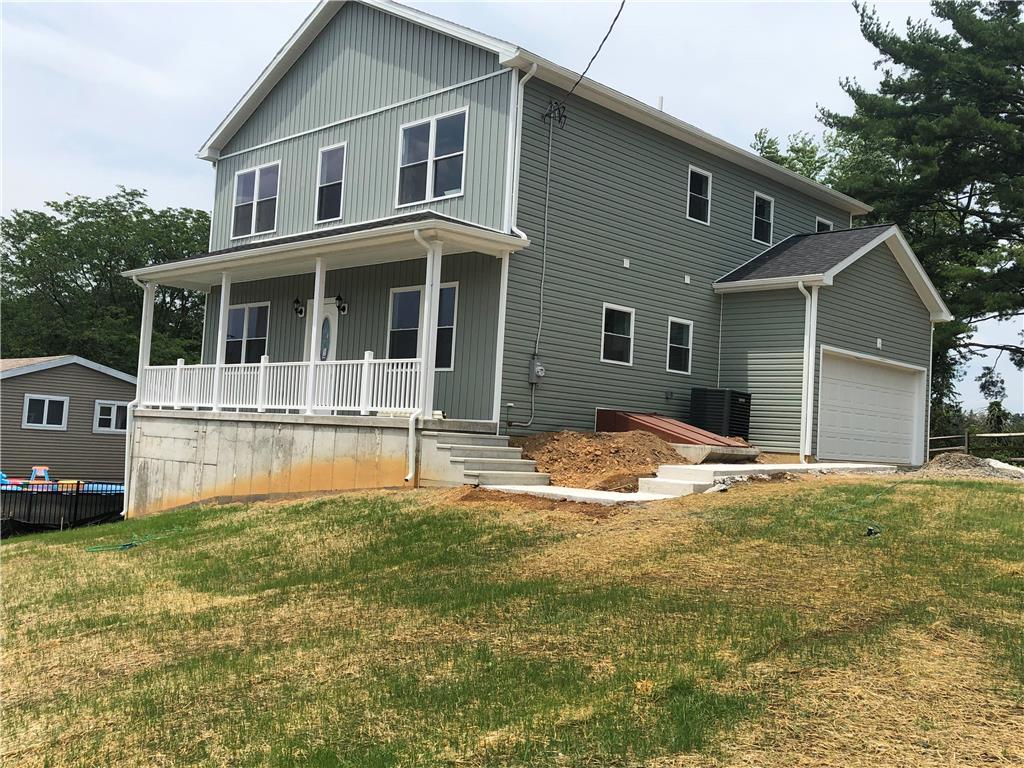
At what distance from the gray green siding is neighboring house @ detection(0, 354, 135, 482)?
1969 centimetres

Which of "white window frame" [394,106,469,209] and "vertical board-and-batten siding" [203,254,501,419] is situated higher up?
"white window frame" [394,106,469,209]

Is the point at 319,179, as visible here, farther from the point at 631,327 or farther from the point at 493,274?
the point at 631,327

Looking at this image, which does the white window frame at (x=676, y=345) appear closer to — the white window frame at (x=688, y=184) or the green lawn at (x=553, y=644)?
the white window frame at (x=688, y=184)

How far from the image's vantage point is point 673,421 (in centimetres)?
1577

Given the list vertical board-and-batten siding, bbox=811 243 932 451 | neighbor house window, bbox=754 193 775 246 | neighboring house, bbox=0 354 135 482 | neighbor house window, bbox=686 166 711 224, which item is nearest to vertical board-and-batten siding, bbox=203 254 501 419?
neighbor house window, bbox=686 166 711 224

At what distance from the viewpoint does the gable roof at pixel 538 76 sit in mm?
14484

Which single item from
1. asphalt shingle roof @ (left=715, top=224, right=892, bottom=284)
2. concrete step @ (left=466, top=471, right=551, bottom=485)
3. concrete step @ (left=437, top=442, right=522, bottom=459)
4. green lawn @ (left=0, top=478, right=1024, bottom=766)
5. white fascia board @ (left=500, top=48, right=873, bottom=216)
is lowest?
green lawn @ (left=0, top=478, right=1024, bottom=766)

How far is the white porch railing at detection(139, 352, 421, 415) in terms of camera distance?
1341cm

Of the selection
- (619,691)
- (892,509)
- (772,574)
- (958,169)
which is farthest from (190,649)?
(958,169)

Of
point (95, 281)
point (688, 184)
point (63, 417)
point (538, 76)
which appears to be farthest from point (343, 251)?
point (95, 281)

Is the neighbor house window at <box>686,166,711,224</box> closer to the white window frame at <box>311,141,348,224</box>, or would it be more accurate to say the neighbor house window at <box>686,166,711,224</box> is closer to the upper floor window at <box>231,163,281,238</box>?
the white window frame at <box>311,141,348,224</box>

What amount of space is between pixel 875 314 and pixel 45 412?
2381cm

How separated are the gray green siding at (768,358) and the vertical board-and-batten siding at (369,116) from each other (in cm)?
577

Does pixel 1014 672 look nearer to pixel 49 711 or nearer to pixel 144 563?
pixel 49 711
